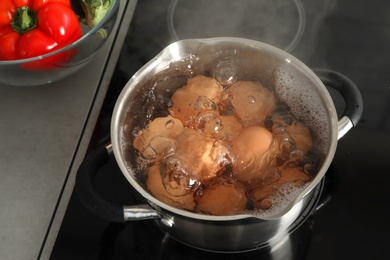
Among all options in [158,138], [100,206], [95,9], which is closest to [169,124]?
[158,138]

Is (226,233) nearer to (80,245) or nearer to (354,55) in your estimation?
(80,245)

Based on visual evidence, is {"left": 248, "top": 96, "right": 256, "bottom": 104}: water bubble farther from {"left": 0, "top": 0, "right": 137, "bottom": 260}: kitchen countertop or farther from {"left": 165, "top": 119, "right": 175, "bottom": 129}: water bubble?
{"left": 0, "top": 0, "right": 137, "bottom": 260}: kitchen countertop

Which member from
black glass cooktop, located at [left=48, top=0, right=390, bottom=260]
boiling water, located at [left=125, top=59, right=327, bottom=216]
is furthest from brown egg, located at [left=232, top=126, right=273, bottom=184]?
black glass cooktop, located at [left=48, top=0, right=390, bottom=260]

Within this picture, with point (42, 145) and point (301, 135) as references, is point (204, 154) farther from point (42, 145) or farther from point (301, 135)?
point (42, 145)

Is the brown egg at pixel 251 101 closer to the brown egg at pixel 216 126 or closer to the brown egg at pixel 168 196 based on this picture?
the brown egg at pixel 216 126

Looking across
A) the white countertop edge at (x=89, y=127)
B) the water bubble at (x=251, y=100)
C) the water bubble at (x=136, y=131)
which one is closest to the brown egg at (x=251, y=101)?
the water bubble at (x=251, y=100)

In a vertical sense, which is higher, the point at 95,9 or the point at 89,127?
Answer: the point at 95,9
